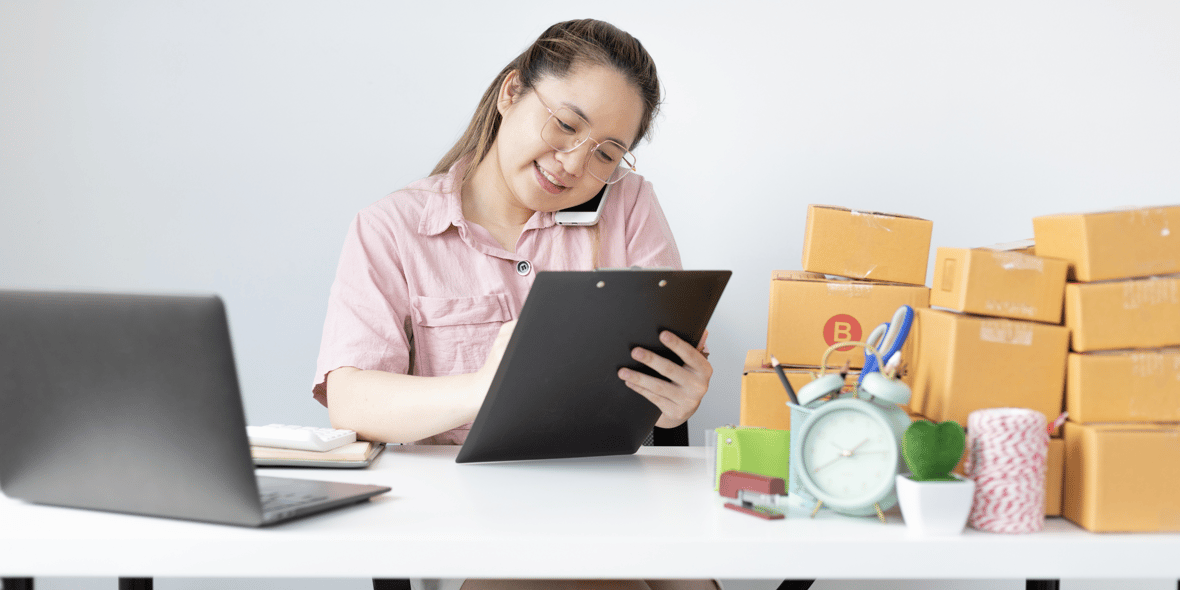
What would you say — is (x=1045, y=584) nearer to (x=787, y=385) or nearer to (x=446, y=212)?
(x=787, y=385)

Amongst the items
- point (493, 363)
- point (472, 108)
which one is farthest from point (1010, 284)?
point (472, 108)

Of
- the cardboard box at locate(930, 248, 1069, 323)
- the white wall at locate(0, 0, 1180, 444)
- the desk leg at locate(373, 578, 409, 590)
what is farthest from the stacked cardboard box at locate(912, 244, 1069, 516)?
the white wall at locate(0, 0, 1180, 444)

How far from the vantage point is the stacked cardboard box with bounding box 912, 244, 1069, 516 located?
775 millimetres

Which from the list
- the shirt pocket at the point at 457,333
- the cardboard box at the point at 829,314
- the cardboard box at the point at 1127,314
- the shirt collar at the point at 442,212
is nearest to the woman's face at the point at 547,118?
the shirt collar at the point at 442,212

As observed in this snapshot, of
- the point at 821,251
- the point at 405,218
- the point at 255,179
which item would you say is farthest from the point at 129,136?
the point at 821,251

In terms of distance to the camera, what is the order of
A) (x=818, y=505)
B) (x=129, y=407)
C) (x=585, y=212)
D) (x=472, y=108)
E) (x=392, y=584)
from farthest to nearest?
(x=472, y=108)
(x=585, y=212)
(x=392, y=584)
(x=818, y=505)
(x=129, y=407)

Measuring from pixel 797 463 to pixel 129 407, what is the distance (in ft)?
1.98

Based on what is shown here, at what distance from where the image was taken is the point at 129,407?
66 cm

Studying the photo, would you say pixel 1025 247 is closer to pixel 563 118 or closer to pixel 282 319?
→ pixel 563 118

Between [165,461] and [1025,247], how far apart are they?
900 millimetres

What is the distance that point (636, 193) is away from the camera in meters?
1.58

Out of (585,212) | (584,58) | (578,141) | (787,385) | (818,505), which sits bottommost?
(818,505)

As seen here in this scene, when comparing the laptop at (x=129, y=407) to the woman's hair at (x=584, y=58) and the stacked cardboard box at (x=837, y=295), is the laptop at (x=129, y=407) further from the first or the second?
the woman's hair at (x=584, y=58)

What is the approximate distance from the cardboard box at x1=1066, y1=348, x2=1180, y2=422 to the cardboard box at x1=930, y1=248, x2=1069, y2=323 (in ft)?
0.22
